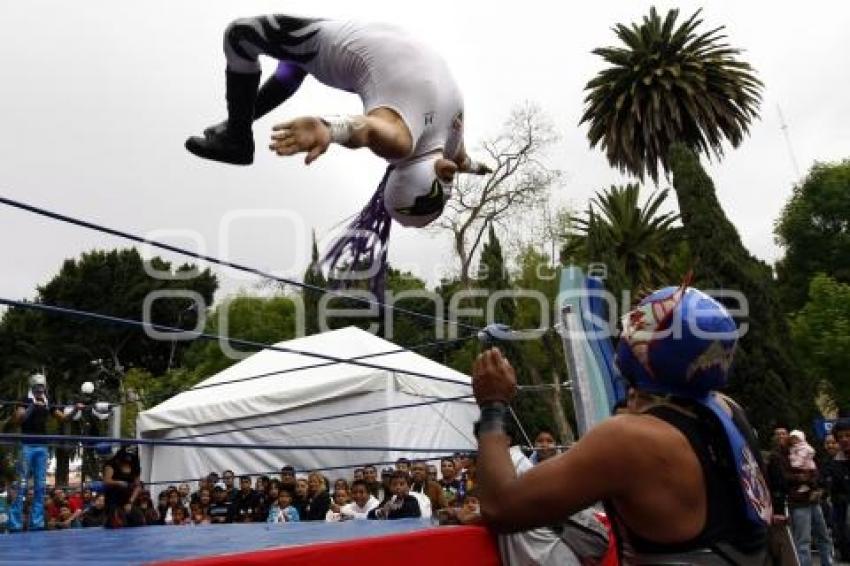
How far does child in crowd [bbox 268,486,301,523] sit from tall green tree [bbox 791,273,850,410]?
533 inches

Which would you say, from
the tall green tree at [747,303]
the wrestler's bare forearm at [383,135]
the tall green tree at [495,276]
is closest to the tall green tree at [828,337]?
the tall green tree at [747,303]

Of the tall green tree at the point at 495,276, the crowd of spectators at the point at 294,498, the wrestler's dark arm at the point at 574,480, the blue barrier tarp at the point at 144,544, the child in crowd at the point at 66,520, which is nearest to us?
the wrestler's dark arm at the point at 574,480

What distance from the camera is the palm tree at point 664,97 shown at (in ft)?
77.0

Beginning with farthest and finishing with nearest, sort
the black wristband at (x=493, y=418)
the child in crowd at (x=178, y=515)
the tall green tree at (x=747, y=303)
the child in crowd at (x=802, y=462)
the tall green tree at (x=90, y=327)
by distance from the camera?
the tall green tree at (x=90, y=327)
the tall green tree at (x=747, y=303)
the child in crowd at (x=178, y=515)
the child in crowd at (x=802, y=462)
the black wristband at (x=493, y=418)

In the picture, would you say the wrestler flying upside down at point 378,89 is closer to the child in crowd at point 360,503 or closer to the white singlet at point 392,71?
the white singlet at point 392,71

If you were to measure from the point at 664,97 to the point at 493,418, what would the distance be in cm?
2301

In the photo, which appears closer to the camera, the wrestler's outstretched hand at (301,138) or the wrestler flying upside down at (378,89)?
the wrestler's outstretched hand at (301,138)

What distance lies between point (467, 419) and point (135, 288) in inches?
870

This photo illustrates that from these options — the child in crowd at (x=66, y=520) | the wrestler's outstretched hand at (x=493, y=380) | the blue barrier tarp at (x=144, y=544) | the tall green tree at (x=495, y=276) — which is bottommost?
the child in crowd at (x=66, y=520)

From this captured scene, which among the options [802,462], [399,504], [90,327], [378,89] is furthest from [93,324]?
[378,89]

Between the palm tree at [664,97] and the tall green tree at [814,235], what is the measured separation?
5403mm

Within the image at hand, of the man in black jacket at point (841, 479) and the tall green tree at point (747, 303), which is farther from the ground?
the tall green tree at point (747, 303)

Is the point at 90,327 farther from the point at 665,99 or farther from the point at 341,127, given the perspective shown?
the point at 341,127

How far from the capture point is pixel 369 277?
3184mm
